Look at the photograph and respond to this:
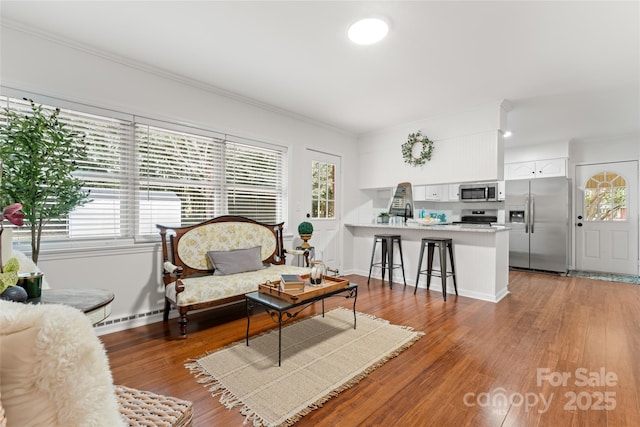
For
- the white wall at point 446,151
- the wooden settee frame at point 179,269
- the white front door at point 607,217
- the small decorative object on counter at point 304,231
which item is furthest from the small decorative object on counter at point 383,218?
the white front door at point 607,217

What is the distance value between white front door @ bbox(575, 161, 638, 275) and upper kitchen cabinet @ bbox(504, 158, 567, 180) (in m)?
0.46

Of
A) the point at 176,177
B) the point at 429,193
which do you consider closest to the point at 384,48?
the point at 176,177

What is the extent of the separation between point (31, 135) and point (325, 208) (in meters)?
3.62

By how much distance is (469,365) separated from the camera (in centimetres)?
218

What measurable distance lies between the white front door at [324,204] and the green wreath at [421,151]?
1.16 metres

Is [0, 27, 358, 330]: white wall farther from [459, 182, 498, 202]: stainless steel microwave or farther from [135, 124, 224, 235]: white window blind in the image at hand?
[459, 182, 498, 202]: stainless steel microwave

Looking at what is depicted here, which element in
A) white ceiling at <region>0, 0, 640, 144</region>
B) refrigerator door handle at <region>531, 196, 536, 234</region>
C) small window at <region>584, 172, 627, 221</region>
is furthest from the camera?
refrigerator door handle at <region>531, 196, 536, 234</region>

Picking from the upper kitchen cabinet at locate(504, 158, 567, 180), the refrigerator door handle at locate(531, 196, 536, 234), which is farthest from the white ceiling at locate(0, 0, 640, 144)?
the refrigerator door handle at locate(531, 196, 536, 234)

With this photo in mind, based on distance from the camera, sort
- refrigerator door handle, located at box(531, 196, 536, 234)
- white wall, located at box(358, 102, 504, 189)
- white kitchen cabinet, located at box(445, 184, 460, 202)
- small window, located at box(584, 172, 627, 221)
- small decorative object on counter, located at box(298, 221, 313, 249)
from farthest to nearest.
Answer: white kitchen cabinet, located at box(445, 184, 460, 202) < refrigerator door handle, located at box(531, 196, 536, 234) < small window, located at box(584, 172, 627, 221) < small decorative object on counter, located at box(298, 221, 313, 249) < white wall, located at box(358, 102, 504, 189)

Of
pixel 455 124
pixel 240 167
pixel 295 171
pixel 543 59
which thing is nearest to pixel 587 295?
pixel 455 124

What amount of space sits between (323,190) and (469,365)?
330cm

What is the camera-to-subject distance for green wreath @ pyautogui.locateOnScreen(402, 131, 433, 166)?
176 inches

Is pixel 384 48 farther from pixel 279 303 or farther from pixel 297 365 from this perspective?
pixel 297 365

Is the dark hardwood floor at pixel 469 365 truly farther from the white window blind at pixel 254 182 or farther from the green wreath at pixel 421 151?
the green wreath at pixel 421 151
